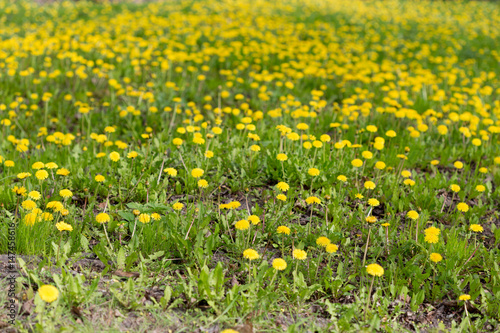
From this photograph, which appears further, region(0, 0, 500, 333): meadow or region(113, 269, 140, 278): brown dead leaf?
region(113, 269, 140, 278): brown dead leaf

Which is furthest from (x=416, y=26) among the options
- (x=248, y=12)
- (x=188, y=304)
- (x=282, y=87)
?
(x=188, y=304)

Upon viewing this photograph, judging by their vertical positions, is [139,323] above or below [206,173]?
below

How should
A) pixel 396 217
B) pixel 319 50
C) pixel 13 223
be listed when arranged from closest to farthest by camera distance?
pixel 13 223 → pixel 396 217 → pixel 319 50

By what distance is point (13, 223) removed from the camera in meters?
2.97

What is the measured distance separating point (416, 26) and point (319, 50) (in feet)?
15.1

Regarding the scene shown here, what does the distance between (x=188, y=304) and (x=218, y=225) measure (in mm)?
736

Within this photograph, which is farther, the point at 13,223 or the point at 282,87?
the point at 282,87

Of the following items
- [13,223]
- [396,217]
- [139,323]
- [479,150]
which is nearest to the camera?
[139,323]

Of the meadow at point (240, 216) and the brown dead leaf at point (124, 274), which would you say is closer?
the meadow at point (240, 216)

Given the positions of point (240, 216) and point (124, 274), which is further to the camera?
point (240, 216)

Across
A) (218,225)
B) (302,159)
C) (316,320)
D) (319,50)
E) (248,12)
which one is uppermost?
(248,12)

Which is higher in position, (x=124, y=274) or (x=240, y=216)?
(x=240, y=216)

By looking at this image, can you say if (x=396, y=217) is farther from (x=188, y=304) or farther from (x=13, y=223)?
(x=13, y=223)

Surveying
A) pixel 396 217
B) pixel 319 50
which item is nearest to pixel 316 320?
pixel 396 217
